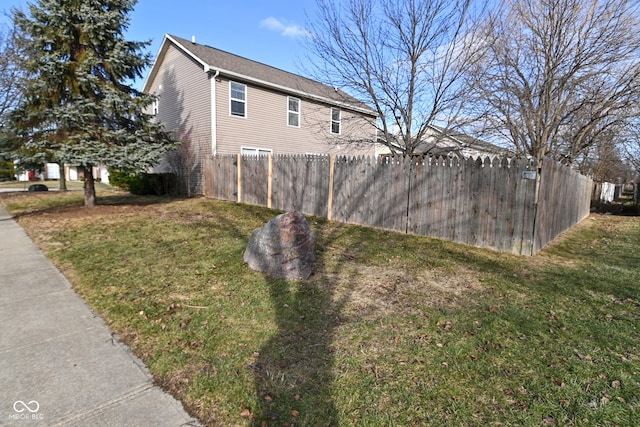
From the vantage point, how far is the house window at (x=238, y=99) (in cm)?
1354

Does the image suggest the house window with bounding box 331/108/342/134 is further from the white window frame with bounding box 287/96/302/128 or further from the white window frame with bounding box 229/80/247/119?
the white window frame with bounding box 229/80/247/119

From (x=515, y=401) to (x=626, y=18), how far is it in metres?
11.7

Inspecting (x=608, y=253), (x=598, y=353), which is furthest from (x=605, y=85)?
(x=598, y=353)

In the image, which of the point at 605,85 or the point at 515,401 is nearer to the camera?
the point at 515,401

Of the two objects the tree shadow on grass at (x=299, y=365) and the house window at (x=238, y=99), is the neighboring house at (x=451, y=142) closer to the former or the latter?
the tree shadow on grass at (x=299, y=365)

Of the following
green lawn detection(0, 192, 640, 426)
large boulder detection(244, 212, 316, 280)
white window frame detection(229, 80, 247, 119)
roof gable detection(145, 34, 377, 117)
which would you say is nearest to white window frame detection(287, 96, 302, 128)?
roof gable detection(145, 34, 377, 117)

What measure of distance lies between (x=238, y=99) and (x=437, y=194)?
1004 cm

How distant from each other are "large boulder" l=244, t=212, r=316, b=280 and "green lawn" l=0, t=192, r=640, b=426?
187 millimetres

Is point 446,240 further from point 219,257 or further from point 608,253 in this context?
point 219,257

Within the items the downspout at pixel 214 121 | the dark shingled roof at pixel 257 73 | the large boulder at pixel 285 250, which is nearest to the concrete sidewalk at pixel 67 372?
the large boulder at pixel 285 250

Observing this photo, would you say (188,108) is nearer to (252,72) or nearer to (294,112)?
(252,72)

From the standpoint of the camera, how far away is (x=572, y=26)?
9.16 metres

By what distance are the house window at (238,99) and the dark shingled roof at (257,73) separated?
1.27ft

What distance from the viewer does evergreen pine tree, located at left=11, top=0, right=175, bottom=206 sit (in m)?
8.39
